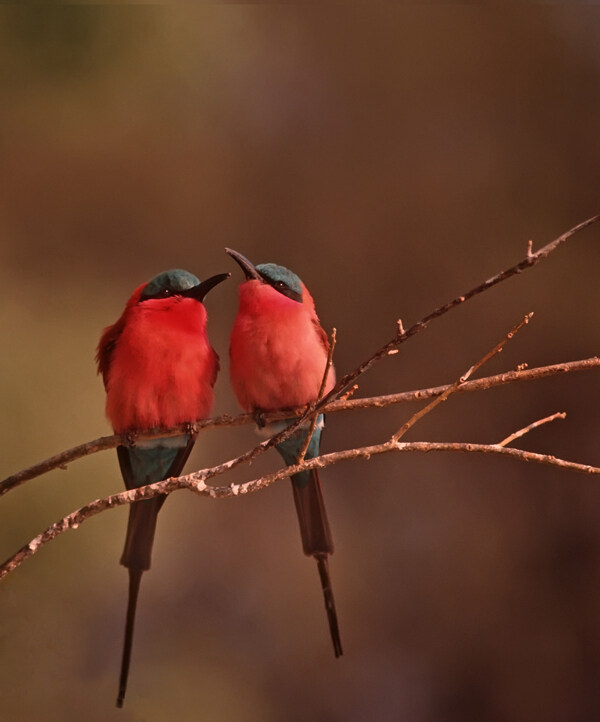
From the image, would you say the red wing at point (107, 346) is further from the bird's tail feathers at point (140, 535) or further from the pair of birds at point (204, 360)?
the bird's tail feathers at point (140, 535)

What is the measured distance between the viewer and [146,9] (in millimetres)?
3373

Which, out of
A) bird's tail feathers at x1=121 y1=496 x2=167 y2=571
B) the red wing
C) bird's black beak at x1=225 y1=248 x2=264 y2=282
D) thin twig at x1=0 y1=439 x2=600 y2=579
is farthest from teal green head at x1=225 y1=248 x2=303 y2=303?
thin twig at x1=0 y1=439 x2=600 y2=579

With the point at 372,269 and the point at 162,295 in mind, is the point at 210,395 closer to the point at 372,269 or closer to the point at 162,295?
the point at 162,295

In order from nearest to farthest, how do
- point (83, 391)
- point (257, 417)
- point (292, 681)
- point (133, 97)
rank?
point (257, 417) → point (83, 391) → point (292, 681) → point (133, 97)

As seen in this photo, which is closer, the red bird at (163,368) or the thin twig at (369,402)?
the thin twig at (369,402)

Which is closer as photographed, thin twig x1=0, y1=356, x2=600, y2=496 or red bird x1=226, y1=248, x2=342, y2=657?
thin twig x1=0, y1=356, x2=600, y2=496

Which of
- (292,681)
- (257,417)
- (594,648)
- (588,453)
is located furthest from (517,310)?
(257,417)

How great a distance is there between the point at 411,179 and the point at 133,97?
42.0 inches

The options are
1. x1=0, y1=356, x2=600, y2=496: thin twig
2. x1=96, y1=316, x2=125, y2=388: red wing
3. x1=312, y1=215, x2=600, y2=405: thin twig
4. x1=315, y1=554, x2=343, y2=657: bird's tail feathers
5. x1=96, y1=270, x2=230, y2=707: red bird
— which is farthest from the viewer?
x1=96, y1=316, x2=125, y2=388: red wing

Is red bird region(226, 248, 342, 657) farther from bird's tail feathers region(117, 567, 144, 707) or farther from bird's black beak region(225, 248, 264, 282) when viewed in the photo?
bird's tail feathers region(117, 567, 144, 707)

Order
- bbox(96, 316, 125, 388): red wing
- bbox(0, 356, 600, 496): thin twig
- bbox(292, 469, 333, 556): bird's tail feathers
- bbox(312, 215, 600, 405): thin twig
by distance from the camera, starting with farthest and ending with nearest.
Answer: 1. bbox(96, 316, 125, 388): red wing
2. bbox(292, 469, 333, 556): bird's tail feathers
3. bbox(0, 356, 600, 496): thin twig
4. bbox(312, 215, 600, 405): thin twig

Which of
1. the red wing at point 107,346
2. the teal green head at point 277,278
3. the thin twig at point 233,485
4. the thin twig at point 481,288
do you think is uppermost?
the teal green head at point 277,278

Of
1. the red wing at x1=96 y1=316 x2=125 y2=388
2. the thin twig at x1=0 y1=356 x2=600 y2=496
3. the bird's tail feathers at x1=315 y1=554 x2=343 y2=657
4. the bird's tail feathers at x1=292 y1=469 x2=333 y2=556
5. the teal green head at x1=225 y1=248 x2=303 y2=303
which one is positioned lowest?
the bird's tail feathers at x1=315 y1=554 x2=343 y2=657

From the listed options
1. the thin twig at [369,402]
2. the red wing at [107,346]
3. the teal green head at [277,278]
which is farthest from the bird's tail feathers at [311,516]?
the red wing at [107,346]
